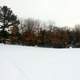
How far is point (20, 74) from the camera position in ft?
9.45

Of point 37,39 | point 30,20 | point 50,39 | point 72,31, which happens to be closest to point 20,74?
point 37,39

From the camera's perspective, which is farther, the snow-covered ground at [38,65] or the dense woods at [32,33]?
the dense woods at [32,33]

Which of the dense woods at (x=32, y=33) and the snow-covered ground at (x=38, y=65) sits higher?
the dense woods at (x=32, y=33)

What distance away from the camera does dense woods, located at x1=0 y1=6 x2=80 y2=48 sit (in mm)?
22031

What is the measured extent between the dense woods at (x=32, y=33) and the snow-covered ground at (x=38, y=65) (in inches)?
593

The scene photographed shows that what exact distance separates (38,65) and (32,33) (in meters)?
23.6

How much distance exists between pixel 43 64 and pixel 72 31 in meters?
31.1

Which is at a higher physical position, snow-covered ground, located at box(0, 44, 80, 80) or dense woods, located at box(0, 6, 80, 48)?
dense woods, located at box(0, 6, 80, 48)

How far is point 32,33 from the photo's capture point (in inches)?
1053

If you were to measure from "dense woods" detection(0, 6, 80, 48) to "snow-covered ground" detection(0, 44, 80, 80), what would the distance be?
15050 mm

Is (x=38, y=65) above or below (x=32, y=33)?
below

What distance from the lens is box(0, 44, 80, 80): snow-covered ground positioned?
2.92 m

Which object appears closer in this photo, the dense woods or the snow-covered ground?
the snow-covered ground

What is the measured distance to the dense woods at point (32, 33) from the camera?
22031mm
